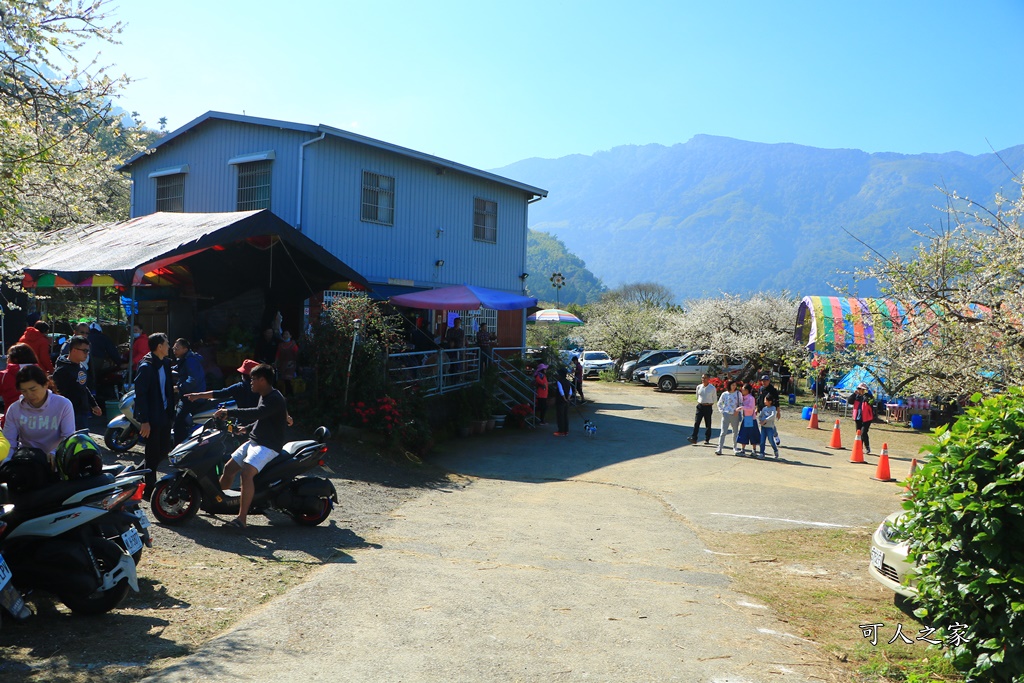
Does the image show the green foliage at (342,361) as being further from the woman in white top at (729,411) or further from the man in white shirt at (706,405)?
the man in white shirt at (706,405)

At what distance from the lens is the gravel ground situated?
4359mm

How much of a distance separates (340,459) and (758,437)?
873 centimetres

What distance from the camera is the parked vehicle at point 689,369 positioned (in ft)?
110

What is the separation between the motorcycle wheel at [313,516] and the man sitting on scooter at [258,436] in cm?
57

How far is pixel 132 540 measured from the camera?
18.0 ft

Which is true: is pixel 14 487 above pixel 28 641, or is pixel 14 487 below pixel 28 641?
above

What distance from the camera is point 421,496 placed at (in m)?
10.7

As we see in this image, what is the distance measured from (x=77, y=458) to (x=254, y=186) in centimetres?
1439

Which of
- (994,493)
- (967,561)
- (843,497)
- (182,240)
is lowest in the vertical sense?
(843,497)

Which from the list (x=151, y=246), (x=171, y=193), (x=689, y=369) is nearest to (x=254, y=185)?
(x=171, y=193)

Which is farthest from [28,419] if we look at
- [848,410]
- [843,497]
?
[848,410]

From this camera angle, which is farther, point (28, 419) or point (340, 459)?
point (340, 459)

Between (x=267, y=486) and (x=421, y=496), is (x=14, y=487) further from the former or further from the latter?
(x=421, y=496)

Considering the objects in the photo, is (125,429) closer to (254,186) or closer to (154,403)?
(154,403)
